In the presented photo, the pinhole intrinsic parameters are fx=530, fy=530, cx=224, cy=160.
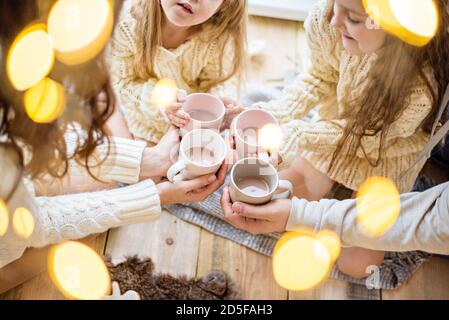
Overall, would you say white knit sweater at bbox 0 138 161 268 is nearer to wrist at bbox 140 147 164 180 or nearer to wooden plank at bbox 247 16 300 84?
wrist at bbox 140 147 164 180

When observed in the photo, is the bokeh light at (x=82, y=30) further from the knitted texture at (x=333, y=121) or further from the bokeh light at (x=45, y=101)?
the knitted texture at (x=333, y=121)

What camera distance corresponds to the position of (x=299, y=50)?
1.45 meters

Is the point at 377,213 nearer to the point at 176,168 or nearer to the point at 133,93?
the point at 176,168

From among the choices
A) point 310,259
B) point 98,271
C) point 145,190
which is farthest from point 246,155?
point 98,271

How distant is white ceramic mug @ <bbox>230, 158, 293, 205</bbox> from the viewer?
0.95 m

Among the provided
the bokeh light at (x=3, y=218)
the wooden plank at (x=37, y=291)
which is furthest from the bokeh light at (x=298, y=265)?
the bokeh light at (x=3, y=218)

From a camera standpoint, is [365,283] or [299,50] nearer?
[365,283]

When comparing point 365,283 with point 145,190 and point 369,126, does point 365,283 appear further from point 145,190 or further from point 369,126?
point 145,190

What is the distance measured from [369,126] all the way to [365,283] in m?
0.38

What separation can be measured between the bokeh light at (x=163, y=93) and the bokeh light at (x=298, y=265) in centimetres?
41

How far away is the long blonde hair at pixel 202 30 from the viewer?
1.04 m

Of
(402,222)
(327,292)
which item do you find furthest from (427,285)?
(402,222)

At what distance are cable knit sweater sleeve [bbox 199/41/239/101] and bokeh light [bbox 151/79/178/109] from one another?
87 millimetres

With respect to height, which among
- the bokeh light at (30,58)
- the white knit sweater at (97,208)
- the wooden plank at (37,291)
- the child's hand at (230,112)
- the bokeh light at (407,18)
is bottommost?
the wooden plank at (37,291)
